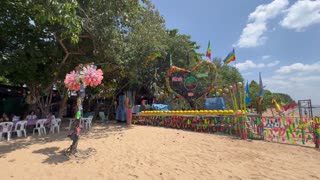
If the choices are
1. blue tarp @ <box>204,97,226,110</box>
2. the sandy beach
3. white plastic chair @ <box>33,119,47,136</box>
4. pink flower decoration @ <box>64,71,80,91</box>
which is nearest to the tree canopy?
pink flower decoration @ <box>64,71,80,91</box>

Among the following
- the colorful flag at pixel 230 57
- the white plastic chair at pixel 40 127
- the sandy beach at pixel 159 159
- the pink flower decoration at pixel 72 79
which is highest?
the colorful flag at pixel 230 57

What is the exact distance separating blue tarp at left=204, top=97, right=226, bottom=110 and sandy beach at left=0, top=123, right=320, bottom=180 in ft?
17.4

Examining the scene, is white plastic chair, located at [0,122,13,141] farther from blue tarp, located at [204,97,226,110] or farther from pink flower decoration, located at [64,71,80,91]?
blue tarp, located at [204,97,226,110]

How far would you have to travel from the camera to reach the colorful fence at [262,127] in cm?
792

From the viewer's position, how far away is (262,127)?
8.77 m

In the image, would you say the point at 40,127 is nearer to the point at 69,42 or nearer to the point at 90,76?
the point at 69,42

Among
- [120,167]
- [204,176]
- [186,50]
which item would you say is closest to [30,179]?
[120,167]

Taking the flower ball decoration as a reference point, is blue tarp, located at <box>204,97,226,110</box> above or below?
below

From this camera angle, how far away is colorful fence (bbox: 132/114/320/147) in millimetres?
7918

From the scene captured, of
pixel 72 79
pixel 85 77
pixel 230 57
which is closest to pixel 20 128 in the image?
pixel 72 79

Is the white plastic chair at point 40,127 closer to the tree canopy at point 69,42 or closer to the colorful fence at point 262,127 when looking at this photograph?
the tree canopy at point 69,42

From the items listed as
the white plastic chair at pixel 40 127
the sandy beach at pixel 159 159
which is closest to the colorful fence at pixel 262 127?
the sandy beach at pixel 159 159

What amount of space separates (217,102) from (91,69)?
30.5ft

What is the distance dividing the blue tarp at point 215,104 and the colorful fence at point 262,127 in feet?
11.7
